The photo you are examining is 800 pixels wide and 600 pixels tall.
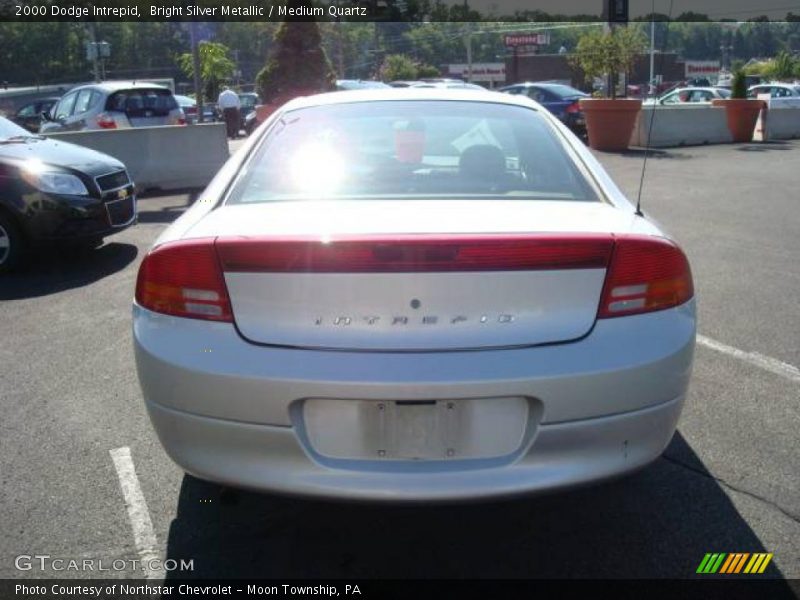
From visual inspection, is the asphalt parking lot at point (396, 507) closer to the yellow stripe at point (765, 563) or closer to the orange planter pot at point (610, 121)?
the yellow stripe at point (765, 563)

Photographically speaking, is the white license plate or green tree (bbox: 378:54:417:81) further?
green tree (bbox: 378:54:417:81)

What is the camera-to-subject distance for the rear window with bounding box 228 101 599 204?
3074 mm

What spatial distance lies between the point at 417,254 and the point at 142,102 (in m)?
14.3

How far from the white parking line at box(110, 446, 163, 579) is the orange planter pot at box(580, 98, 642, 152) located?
1544 cm

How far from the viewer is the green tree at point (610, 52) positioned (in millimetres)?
17859

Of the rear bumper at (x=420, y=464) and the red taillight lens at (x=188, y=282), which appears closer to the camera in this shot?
the rear bumper at (x=420, y=464)

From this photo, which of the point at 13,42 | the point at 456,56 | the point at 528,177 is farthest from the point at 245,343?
the point at 456,56

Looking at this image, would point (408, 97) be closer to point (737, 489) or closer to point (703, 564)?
point (737, 489)

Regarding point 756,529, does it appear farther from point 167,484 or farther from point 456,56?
point 456,56

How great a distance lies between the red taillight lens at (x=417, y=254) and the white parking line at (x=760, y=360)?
252 centimetres

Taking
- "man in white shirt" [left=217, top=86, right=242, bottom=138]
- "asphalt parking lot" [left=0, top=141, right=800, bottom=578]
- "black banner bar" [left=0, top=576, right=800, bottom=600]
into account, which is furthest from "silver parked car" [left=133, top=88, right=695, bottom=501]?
"man in white shirt" [left=217, top=86, right=242, bottom=138]

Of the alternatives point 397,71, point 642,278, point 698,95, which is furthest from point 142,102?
point 397,71

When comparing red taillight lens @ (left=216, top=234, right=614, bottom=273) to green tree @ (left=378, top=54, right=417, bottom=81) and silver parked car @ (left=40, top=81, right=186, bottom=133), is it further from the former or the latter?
green tree @ (left=378, top=54, right=417, bottom=81)

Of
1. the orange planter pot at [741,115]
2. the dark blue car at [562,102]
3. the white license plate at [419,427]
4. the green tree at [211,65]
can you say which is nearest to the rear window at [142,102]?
the dark blue car at [562,102]
